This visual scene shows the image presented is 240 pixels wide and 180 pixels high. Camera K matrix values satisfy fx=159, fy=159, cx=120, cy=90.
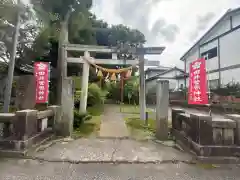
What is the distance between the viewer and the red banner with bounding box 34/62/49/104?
6.39 m

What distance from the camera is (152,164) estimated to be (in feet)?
12.0

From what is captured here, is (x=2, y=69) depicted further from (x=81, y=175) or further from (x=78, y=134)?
(x=81, y=175)

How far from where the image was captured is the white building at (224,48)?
1281 centimetres

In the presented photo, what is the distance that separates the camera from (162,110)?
561 centimetres

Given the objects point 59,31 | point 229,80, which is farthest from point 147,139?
point 229,80

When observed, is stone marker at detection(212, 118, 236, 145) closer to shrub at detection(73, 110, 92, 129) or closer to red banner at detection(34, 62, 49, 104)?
shrub at detection(73, 110, 92, 129)

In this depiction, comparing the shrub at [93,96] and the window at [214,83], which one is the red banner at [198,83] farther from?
the window at [214,83]

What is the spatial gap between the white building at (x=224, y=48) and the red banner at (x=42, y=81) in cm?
1226

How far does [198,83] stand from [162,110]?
4.87 ft

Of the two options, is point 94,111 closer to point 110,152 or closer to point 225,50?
point 110,152

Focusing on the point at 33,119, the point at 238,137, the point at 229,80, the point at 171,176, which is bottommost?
the point at 171,176

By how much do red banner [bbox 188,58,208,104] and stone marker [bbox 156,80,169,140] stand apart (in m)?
0.89

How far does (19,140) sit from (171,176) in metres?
3.64

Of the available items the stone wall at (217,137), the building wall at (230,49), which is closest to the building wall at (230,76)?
the building wall at (230,49)
